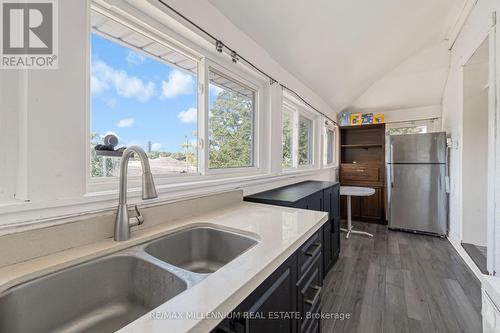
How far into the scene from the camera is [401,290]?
197 cm

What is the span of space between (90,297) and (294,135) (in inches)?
107

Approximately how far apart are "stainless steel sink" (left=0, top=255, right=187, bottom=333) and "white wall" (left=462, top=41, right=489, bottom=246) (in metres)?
3.49

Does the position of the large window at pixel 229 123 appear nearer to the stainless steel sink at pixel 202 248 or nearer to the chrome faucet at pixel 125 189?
the stainless steel sink at pixel 202 248

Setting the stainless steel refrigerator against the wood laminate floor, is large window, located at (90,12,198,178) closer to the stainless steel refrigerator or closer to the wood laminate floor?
the wood laminate floor

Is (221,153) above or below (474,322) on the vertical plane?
above

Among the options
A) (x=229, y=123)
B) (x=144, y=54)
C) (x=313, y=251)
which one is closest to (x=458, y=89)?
(x=229, y=123)

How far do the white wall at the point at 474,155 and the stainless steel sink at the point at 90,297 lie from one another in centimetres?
349

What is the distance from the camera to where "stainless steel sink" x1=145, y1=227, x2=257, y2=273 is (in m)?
1.03

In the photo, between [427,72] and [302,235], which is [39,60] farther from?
[427,72]

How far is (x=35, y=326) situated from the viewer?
0.63 meters

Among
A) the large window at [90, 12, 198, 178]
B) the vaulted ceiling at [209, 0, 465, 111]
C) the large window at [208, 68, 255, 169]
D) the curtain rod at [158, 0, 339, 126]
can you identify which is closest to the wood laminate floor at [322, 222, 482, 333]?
the large window at [208, 68, 255, 169]

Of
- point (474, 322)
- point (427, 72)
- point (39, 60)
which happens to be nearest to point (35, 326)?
point (39, 60)

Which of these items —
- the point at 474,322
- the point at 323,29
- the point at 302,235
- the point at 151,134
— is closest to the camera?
the point at 302,235

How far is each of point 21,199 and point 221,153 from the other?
46.3 inches
